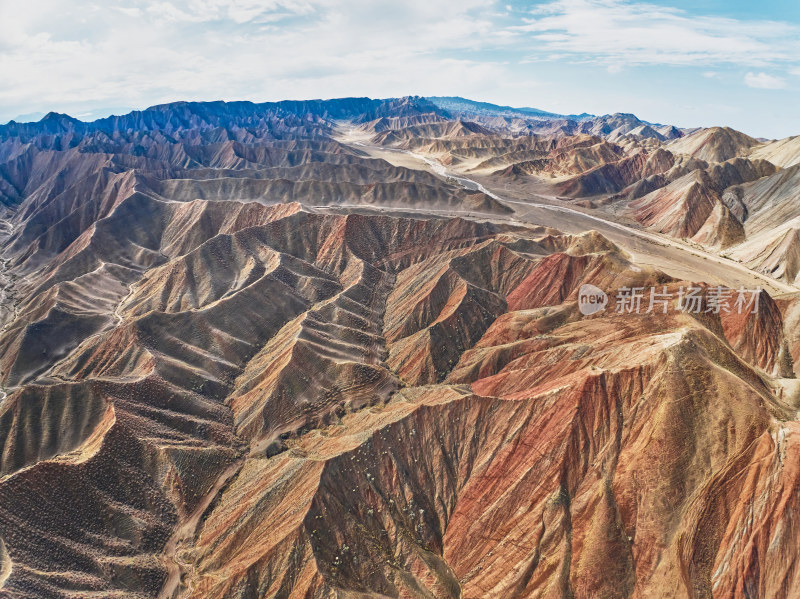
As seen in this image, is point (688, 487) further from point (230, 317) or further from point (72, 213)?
point (72, 213)

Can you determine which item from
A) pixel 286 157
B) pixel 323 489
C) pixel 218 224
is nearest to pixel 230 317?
pixel 323 489
